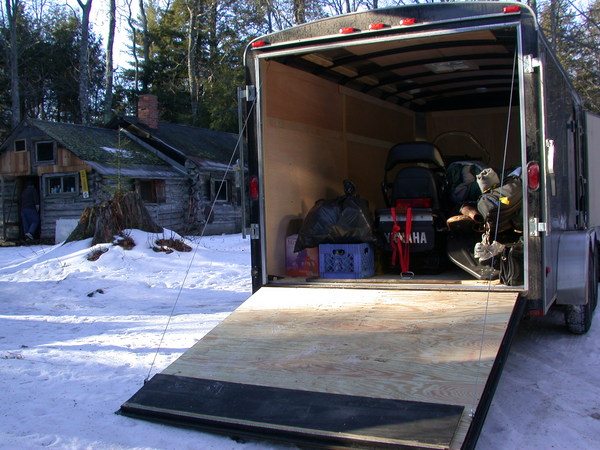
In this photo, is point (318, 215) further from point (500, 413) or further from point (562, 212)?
point (500, 413)

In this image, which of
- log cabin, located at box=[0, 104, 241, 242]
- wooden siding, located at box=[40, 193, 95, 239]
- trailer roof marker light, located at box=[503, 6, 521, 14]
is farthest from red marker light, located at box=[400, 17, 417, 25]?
wooden siding, located at box=[40, 193, 95, 239]

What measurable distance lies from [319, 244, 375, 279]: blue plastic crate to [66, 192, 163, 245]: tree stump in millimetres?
7111

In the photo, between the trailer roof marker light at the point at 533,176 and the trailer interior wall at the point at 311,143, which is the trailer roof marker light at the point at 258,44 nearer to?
the trailer interior wall at the point at 311,143

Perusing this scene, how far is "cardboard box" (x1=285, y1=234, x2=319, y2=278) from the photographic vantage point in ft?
21.8

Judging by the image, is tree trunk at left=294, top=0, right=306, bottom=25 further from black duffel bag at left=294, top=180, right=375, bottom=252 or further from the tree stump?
black duffel bag at left=294, top=180, right=375, bottom=252

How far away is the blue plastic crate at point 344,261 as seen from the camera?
636 cm

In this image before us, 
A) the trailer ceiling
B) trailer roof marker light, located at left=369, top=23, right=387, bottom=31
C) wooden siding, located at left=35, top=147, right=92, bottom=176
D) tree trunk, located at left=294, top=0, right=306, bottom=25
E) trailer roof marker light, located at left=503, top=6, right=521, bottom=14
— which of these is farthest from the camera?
tree trunk, located at left=294, top=0, right=306, bottom=25

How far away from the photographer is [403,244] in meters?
6.52

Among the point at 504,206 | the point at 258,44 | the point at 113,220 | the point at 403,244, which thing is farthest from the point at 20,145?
the point at 504,206

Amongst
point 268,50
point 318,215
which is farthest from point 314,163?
point 268,50

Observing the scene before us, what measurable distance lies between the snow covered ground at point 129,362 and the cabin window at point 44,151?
10.8m

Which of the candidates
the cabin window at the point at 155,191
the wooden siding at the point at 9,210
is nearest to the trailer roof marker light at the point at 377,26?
the cabin window at the point at 155,191

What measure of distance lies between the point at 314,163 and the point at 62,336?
3.43m

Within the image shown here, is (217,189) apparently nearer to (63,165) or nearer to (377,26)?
(63,165)
